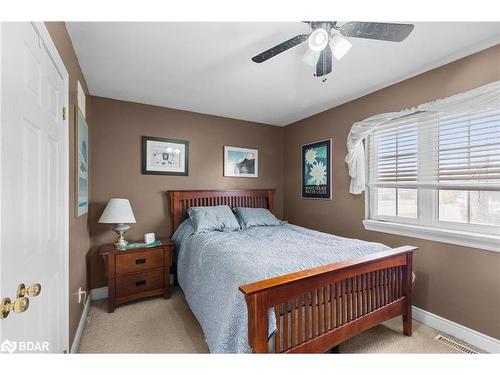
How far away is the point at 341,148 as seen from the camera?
3070mm

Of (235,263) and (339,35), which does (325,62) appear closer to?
(339,35)

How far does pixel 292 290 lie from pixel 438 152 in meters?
1.91

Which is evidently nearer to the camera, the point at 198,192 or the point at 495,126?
the point at 495,126

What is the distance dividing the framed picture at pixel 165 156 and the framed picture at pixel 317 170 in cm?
178

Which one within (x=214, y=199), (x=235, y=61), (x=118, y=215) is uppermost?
(x=235, y=61)

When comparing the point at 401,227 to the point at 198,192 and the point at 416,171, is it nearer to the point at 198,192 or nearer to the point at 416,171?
the point at 416,171

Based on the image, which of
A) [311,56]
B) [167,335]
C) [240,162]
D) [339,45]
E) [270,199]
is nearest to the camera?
[339,45]

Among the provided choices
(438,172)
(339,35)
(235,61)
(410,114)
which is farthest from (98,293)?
(410,114)

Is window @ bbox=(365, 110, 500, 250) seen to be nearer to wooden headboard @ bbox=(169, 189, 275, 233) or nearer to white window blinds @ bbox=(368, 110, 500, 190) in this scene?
white window blinds @ bbox=(368, 110, 500, 190)

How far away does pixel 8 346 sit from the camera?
78cm

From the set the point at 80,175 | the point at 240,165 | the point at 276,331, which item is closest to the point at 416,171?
the point at 276,331

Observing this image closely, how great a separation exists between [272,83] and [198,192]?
5.66ft

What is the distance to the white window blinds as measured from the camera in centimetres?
186

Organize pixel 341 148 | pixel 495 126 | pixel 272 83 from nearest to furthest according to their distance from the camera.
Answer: pixel 495 126 < pixel 272 83 < pixel 341 148
